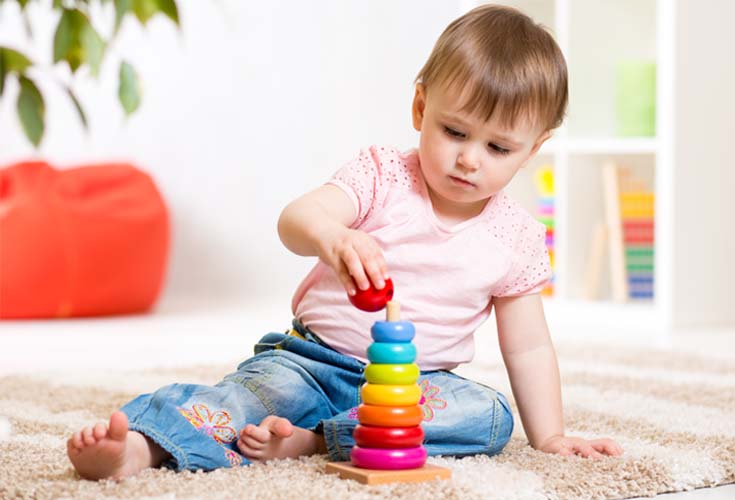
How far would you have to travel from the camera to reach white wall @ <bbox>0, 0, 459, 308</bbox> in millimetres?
2977

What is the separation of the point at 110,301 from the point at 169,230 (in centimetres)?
25

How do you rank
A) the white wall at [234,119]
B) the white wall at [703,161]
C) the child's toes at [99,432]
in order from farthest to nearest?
the white wall at [234,119] → the white wall at [703,161] → the child's toes at [99,432]

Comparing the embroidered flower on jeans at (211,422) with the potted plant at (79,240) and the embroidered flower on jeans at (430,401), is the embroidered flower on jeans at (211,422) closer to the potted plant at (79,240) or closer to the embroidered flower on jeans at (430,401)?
the embroidered flower on jeans at (430,401)

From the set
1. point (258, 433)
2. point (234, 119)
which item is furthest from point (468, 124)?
point (234, 119)

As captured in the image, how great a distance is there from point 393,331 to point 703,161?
1.75 meters

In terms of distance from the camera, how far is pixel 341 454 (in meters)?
1.01

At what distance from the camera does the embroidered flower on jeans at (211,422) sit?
1.00 metres

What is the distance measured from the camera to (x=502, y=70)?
3.52 feet

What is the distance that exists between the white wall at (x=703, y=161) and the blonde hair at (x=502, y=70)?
1411 mm

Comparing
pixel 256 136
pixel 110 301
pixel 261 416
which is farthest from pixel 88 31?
pixel 256 136

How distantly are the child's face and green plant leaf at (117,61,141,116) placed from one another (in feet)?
1.99

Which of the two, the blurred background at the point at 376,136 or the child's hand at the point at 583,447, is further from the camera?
the blurred background at the point at 376,136

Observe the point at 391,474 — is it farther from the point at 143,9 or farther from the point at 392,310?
the point at 143,9

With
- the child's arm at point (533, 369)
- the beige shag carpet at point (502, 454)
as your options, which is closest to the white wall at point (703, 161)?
the beige shag carpet at point (502, 454)
